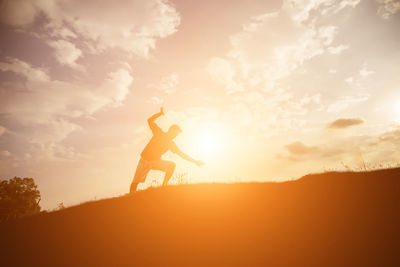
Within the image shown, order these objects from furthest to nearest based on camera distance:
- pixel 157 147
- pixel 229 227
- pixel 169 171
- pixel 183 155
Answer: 1. pixel 183 155
2. pixel 157 147
3. pixel 169 171
4. pixel 229 227

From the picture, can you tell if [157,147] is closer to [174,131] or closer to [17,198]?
[174,131]

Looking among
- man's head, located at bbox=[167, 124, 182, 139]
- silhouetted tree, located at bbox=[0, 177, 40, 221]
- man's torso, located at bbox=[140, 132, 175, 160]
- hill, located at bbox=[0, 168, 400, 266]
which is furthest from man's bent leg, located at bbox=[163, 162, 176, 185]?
silhouetted tree, located at bbox=[0, 177, 40, 221]

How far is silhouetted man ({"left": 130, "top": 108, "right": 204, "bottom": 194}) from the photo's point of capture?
23.3ft

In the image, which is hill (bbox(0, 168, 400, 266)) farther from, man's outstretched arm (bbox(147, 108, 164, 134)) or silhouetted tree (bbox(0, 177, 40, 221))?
silhouetted tree (bbox(0, 177, 40, 221))

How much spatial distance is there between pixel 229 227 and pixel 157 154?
329 centimetres

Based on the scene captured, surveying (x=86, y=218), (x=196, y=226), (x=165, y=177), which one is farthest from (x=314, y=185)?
(x=86, y=218)

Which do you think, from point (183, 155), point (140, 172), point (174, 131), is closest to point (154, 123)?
point (174, 131)

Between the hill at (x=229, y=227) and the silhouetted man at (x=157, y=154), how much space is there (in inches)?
21.7

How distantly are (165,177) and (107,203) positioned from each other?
195 centimetres

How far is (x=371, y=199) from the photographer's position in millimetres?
5746

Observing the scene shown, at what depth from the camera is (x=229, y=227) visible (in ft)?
17.4

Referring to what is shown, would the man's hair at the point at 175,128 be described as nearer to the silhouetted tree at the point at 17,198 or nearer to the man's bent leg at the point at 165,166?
the man's bent leg at the point at 165,166

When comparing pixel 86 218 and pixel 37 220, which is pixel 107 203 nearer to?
pixel 86 218

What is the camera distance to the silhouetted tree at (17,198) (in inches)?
897
